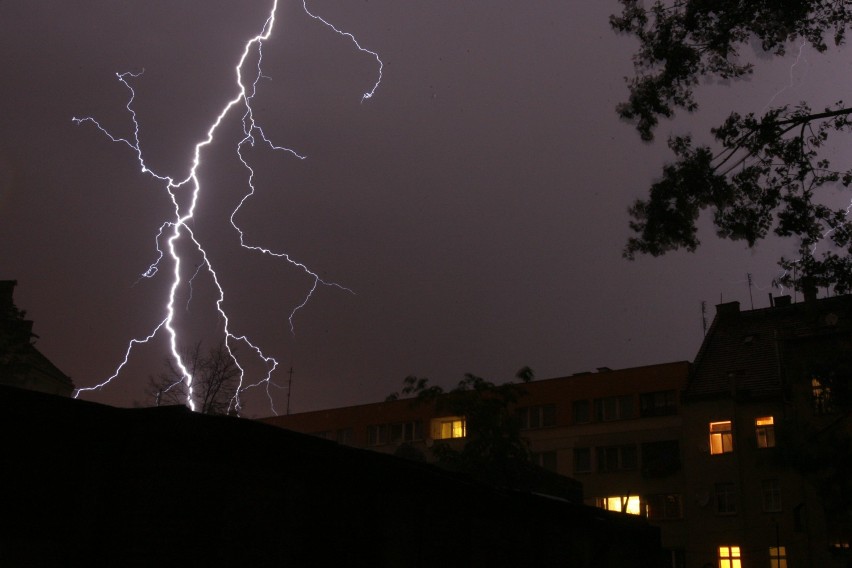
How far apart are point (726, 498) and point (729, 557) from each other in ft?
6.76

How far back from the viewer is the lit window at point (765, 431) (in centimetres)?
2797

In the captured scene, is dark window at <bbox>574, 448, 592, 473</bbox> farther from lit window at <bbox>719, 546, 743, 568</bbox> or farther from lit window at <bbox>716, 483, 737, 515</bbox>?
lit window at <bbox>719, 546, 743, 568</bbox>

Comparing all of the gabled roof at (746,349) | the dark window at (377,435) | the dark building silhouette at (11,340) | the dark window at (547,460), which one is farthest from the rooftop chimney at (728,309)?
the dark building silhouette at (11,340)

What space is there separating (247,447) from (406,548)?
275 centimetres

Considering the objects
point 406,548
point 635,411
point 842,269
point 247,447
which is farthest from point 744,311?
point 247,447

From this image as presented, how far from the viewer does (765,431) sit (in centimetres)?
2814

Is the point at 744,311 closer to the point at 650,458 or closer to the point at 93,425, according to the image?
the point at 650,458

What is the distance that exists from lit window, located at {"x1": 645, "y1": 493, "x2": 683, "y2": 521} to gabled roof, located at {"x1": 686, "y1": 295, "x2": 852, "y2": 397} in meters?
4.55

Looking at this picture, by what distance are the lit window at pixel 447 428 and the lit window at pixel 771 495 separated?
1612cm

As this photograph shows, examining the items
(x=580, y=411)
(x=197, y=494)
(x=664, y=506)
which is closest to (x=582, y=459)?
(x=580, y=411)

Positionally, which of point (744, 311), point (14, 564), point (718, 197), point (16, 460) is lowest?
point (14, 564)

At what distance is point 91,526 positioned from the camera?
5.27 metres

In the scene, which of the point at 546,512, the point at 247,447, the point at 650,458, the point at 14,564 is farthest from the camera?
the point at 650,458

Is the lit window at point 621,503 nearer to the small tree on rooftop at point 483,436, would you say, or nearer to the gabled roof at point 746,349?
the gabled roof at point 746,349
